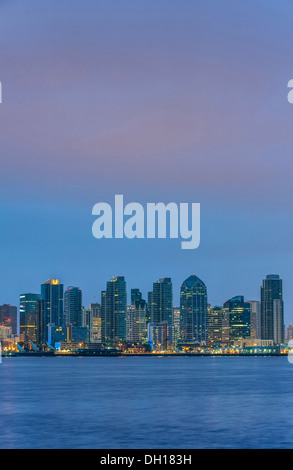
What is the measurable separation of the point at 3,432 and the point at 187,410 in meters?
17.3

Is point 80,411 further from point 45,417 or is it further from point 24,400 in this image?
point 24,400

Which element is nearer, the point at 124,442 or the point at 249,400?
the point at 124,442

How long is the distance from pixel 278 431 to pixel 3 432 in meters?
15.8

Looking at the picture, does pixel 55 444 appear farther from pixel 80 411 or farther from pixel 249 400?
pixel 249 400
